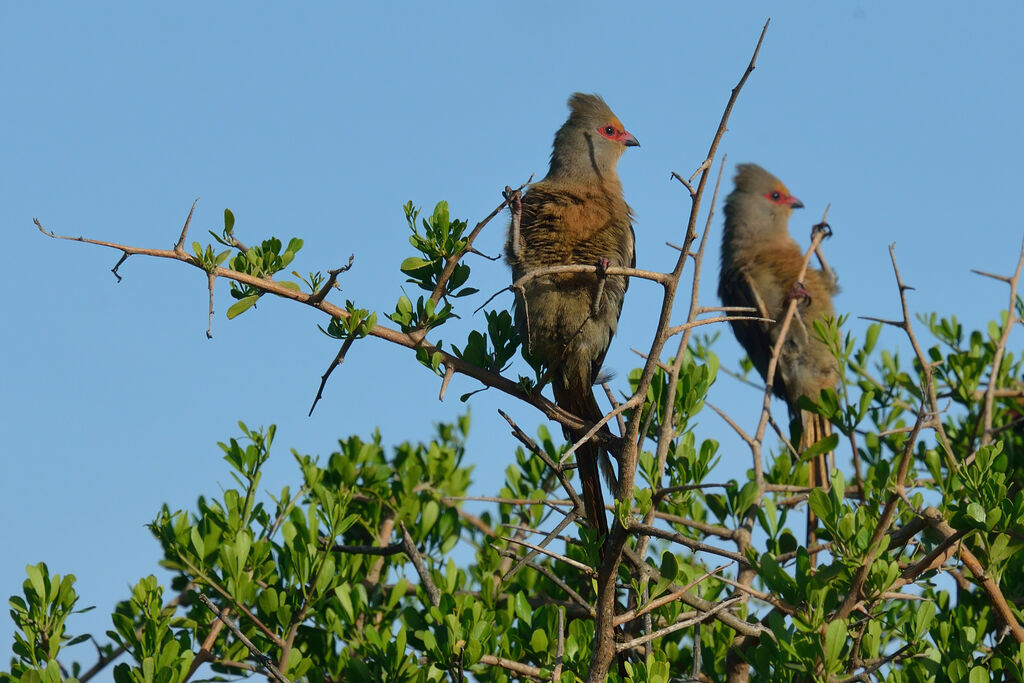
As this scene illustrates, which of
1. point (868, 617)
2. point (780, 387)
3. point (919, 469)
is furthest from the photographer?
point (780, 387)

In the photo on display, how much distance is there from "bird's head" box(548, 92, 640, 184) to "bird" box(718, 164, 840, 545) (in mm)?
2355

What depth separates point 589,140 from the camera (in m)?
5.24

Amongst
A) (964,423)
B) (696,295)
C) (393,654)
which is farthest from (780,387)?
(393,654)

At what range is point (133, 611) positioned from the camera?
3695 mm

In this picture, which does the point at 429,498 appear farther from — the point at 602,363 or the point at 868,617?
the point at 868,617

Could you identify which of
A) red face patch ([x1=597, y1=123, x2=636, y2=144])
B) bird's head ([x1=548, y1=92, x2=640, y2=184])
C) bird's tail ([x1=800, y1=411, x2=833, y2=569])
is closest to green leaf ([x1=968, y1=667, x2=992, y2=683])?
A: bird's tail ([x1=800, y1=411, x2=833, y2=569])

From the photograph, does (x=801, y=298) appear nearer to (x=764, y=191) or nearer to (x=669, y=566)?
(x=764, y=191)

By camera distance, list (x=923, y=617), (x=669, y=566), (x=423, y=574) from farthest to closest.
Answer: (x=423, y=574), (x=923, y=617), (x=669, y=566)

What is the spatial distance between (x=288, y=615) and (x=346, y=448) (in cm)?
97

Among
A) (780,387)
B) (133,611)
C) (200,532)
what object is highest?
(780,387)

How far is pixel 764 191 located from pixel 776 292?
1267 millimetres

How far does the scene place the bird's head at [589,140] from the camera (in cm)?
506

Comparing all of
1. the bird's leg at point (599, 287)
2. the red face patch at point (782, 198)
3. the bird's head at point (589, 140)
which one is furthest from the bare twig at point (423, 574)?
the red face patch at point (782, 198)

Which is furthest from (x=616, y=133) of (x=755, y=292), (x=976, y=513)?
(x=976, y=513)
